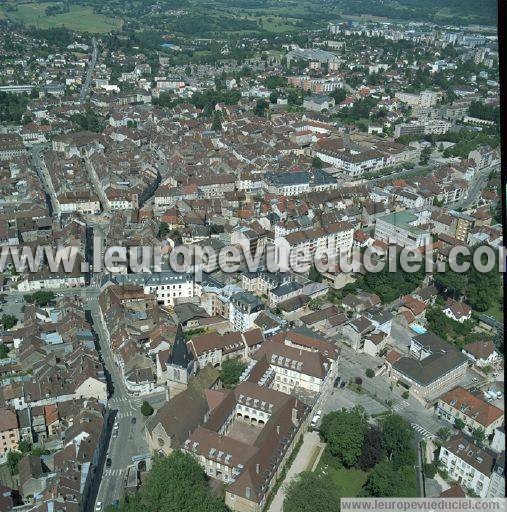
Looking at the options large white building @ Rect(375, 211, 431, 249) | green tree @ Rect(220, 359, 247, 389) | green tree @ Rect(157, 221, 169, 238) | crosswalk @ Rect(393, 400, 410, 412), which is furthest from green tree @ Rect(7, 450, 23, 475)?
large white building @ Rect(375, 211, 431, 249)

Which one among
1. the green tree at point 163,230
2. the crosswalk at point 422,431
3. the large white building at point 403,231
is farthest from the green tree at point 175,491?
the large white building at point 403,231

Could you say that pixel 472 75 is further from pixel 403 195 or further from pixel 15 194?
pixel 15 194

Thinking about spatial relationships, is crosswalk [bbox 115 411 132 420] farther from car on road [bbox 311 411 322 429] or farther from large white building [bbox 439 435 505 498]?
large white building [bbox 439 435 505 498]

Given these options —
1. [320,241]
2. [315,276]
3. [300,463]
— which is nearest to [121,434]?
[300,463]

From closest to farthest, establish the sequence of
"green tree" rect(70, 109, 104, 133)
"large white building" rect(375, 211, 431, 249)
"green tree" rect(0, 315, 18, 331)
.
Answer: "green tree" rect(0, 315, 18, 331) < "large white building" rect(375, 211, 431, 249) < "green tree" rect(70, 109, 104, 133)

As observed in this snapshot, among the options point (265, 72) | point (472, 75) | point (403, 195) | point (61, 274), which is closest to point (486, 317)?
point (403, 195)

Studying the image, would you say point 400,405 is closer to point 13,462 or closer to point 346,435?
point 346,435
